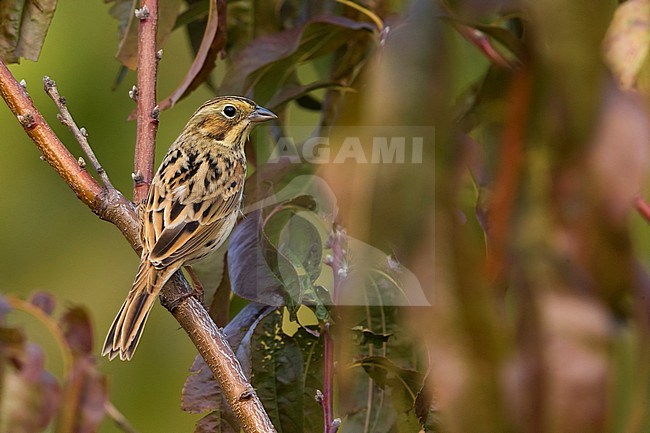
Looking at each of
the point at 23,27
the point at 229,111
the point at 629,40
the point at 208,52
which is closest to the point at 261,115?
the point at 229,111

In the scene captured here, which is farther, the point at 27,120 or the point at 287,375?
the point at 287,375

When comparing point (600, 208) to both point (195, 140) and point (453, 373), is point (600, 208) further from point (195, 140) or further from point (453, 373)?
point (195, 140)

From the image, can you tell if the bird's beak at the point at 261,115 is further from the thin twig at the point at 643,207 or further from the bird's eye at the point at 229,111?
the thin twig at the point at 643,207

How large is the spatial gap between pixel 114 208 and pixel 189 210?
0.78 meters

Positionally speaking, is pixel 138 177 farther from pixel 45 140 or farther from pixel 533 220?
pixel 533 220

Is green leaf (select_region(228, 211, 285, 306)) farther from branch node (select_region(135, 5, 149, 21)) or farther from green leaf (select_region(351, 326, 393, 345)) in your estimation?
branch node (select_region(135, 5, 149, 21))

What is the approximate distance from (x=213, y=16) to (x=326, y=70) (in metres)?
0.72

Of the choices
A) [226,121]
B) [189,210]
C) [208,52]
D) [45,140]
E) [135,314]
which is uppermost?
[208,52]

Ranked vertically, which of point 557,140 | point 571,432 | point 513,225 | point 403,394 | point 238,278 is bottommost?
point 403,394

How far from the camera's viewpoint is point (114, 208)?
1.82 m

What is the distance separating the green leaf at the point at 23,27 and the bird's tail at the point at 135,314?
1.79ft

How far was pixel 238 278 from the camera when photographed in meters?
1.96

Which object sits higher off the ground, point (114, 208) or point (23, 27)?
point (23, 27)

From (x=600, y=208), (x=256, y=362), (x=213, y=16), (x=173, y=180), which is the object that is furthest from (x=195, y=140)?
(x=600, y=208)
